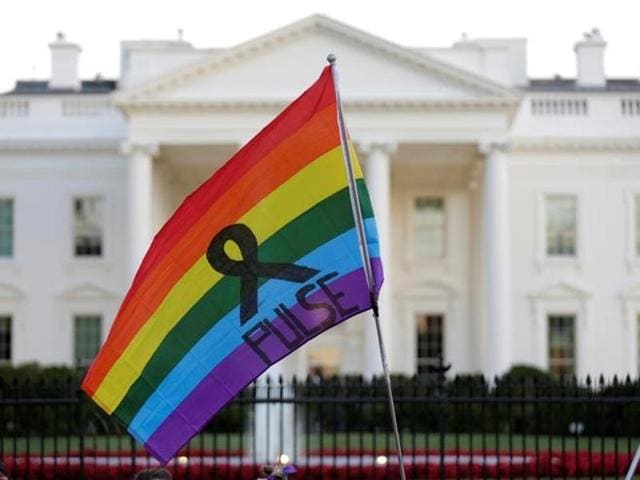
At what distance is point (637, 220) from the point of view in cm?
4494

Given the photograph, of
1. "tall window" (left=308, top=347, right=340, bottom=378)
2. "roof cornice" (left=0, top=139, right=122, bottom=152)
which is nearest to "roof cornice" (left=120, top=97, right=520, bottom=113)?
"roof cornice" (left=0, top=139, right=122, bottom=152)

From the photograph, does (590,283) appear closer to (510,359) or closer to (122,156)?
(510,359)

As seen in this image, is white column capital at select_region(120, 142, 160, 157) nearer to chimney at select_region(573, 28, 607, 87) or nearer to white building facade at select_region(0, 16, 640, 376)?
white building facade at select_region(0, 16, 640, 376)

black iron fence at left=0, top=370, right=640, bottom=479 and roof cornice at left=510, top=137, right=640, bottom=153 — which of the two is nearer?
black iron fence at left=0, top=370, right=640, bottom=479

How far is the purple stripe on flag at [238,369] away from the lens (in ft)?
32.9

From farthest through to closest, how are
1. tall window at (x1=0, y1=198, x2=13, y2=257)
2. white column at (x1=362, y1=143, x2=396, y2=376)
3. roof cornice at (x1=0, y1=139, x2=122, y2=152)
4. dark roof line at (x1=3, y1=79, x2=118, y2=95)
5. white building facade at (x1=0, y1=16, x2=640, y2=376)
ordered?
dark roof line at (x1=3, y1=79, x2=118, y2=95), tall window at (x1=0, y1=198, x2=13, y2=257), roof cornice at (x1=0, y1=139, x2=122, y2=152), white building facade at (x1=0, y1=16, x2=640, y2=376), white column at (x1=362, y1=143, x2=396, y2=376)

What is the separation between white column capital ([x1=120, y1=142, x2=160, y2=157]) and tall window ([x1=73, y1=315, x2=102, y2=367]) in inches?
271

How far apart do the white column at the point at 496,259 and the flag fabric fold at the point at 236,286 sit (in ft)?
100

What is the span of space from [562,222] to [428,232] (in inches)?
156

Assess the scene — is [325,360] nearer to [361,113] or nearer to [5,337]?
[361,113]

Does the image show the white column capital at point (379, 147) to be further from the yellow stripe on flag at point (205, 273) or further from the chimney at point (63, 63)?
the yellow stripe on flag at point (205, 273)

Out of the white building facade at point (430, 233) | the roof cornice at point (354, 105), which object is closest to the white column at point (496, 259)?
the roof cornice at point (354, 105)

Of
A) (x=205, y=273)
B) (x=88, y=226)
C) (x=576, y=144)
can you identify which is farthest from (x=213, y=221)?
(x=88, y=226)

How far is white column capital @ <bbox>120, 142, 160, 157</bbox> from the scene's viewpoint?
40.7 metres
